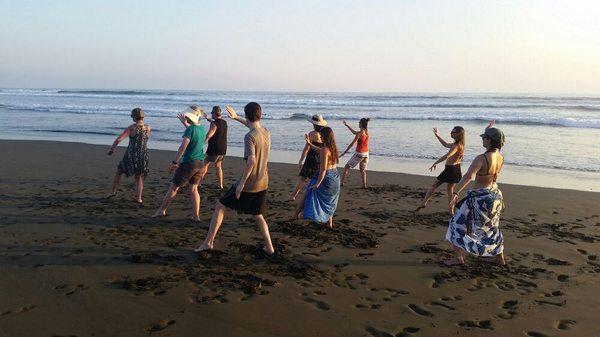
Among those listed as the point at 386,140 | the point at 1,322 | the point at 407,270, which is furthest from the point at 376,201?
the point at 386,140

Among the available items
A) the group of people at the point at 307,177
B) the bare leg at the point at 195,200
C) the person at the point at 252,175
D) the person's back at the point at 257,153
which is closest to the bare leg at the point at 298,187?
the group of people at the point at 307,177

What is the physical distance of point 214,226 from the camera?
534cm

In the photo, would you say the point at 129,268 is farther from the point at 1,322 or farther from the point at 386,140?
the point at 386,140

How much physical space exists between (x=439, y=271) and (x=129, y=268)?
138 inches

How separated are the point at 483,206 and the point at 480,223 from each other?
202 millimetres

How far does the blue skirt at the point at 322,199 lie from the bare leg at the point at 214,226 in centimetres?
141

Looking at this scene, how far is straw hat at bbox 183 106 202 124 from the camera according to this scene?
21.3 ft

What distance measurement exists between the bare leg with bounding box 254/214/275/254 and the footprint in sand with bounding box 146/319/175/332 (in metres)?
1.69

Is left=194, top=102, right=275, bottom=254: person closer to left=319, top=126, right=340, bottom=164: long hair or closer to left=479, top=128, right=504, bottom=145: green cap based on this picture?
left=319, top=126, right=340, bottom=164: long hair

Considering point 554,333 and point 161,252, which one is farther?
point 161,252

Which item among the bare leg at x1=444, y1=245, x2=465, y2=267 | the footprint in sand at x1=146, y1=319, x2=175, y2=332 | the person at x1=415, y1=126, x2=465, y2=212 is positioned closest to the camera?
the footprint in sand at x1=146, y1=319, x2=175, y2=332

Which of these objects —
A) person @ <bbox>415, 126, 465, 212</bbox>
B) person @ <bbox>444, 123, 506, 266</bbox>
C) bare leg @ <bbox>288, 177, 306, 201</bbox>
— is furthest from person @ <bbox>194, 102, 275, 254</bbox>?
person @ <bbox>415, 126, 465, 212</bbox>

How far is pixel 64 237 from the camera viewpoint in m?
5.88

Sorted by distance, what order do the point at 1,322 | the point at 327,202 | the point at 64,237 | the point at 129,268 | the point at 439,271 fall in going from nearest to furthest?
the point at 1,322 < the point at 129,268 < the point at 439,271 < the point at 64,237 < the point at 327,202
